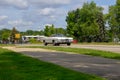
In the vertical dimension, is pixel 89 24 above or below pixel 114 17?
below

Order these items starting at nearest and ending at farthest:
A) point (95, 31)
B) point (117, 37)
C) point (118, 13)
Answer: point (118, 13) → point (117, 37) → point (95, 31)

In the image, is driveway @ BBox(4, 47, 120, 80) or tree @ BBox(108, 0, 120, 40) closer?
driveway @ BBox(4, 47, 120, 80)

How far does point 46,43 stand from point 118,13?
138 ft

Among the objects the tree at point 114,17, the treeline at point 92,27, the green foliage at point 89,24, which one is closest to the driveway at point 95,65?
the tree at point 114,17

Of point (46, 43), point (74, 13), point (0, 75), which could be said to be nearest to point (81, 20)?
point (74, 13)

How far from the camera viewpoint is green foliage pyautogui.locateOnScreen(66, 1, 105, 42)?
354 feet

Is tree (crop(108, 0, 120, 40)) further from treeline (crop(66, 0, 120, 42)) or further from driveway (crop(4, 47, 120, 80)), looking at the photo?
driveway (crop(4, 47, 120, 80))

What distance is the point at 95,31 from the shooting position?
354ft

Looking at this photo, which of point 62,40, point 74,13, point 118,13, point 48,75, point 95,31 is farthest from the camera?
point 74,13

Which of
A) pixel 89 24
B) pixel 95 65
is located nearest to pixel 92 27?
pixel 89 24

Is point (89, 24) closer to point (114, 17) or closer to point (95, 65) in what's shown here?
point (114, 17)

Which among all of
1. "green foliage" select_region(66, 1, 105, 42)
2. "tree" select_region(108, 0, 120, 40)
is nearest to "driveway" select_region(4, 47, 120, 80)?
"tree" select_region(108, 0, 120, 40)

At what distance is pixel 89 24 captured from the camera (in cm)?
10988

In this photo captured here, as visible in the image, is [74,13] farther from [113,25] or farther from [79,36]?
[113,25]
